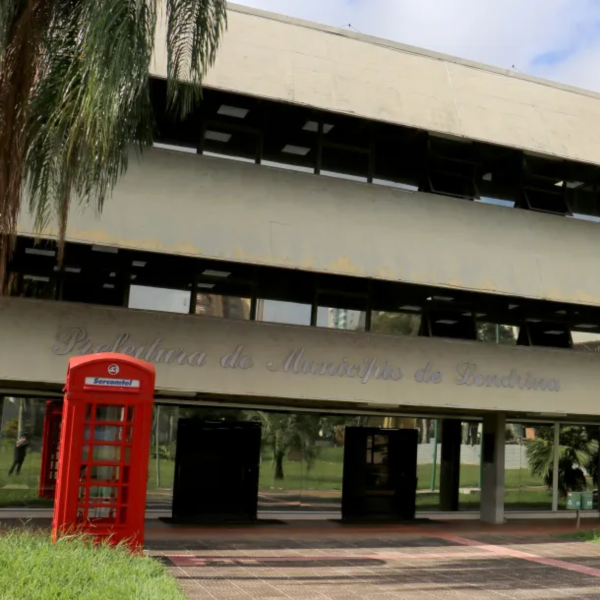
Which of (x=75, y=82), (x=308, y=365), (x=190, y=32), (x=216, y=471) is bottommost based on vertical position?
(x=216, y=471)

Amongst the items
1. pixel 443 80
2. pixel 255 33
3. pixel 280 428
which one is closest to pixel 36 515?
pixel 280 428

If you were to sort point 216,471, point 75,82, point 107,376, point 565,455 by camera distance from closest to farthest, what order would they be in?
point 75,82 < point 107,376 < point 216,471 < point 565,455

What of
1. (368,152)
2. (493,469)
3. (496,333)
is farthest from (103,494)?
(496,333)

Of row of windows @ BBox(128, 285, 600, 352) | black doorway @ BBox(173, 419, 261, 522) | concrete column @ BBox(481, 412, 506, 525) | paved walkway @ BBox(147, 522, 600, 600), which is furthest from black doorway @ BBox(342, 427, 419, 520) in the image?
row of windows @ BBox(128, 285, 600, 352)

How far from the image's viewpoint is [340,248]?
57.2ft

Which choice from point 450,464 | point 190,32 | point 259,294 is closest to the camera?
point 190,32

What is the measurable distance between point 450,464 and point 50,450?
10.6m

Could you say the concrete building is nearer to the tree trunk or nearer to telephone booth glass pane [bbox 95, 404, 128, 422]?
the tree trunk

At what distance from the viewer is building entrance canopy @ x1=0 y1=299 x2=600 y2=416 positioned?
50.4 ft

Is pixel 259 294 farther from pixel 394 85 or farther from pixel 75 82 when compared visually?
pixel 75 82

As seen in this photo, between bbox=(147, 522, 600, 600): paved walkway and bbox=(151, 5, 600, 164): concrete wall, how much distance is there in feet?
29.9

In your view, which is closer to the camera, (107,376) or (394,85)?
(107,376)

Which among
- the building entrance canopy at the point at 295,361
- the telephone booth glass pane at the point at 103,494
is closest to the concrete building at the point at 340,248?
the building entrance canopy at the point at 295,361

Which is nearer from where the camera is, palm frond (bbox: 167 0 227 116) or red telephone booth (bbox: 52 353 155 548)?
red telephone booth (bbox: 52 353 155 548)
